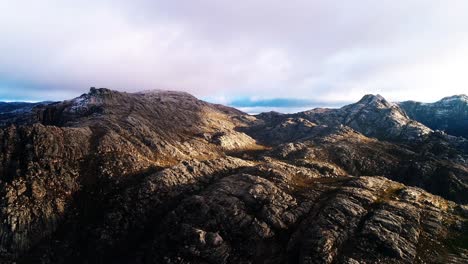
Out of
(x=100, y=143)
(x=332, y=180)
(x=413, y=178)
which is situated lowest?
(x=413, y=178)

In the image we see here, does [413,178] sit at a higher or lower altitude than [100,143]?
lower

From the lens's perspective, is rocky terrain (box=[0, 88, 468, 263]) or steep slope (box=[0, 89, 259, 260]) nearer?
rocky terrain (box=[0, 88, 468, 263])

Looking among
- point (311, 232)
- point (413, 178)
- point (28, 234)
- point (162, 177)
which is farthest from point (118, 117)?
point (413, 178)

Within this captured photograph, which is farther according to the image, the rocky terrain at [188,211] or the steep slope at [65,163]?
the steep slope at [65,163]

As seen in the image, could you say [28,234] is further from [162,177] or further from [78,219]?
[162,177]

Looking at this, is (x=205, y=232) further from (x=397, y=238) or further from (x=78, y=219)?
(x=397, y=238)

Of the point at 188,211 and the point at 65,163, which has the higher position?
the point at 65,163

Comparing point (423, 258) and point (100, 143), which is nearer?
point (423, 258)

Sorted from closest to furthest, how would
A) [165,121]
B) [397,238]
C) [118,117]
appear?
[397,238] → [118,117] → [165,121]

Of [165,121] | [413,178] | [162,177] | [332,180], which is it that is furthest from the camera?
[165,121]

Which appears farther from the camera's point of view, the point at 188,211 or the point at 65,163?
the point at 65,163
